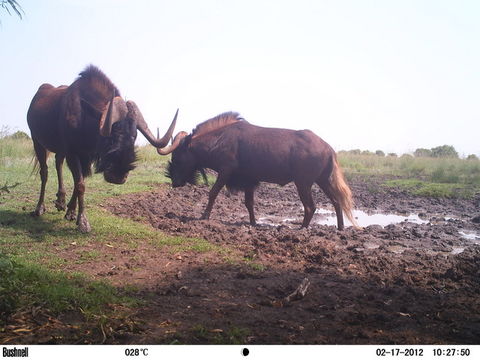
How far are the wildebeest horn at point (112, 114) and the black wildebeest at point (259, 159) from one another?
2.62m

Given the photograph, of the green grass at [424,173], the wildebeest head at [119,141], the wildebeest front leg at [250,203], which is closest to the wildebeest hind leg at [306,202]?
the wildebeest front leg at [250,203]

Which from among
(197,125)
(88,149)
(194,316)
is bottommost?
(194,316)

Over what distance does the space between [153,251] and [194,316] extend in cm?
222

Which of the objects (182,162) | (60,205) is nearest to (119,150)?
(60,205)

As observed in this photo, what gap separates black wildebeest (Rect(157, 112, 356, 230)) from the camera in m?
9.22

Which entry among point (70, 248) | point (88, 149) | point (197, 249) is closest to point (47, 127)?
point (88, 149)

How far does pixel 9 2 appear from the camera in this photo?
3869mm

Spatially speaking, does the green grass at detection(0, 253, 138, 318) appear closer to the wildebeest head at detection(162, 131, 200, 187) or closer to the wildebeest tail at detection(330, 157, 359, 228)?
the wildebeest head at detection(162, 131, 200, 187)

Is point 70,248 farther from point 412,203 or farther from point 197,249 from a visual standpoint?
point 412,203

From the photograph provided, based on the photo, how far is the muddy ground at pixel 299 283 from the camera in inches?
138

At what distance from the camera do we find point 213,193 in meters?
9.02

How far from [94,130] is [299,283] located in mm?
3952

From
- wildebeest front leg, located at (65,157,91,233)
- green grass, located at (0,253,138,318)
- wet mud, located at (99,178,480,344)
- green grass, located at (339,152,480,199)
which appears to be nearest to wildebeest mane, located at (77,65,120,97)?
wildebeest front leg, located at (65,157,91,233)

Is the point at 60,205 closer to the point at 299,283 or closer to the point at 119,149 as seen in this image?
the point at 119,149
